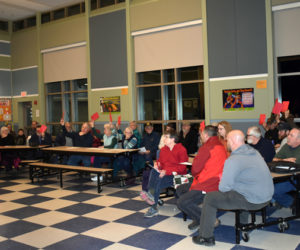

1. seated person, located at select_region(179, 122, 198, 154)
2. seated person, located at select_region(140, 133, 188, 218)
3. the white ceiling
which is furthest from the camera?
the white ceiling

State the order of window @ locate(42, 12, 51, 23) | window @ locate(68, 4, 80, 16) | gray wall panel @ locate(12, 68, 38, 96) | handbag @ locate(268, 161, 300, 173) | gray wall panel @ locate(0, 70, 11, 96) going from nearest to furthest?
handbag @ locate(268, 161, 300, 173) → window @ locate(68, 4, 80, 16) → window @ locate(42, 12, 51, 23) → gray wall panel @ locate(12, 68, 38, 96) → gray wall panel @ locate(0, 70, 11, 96)

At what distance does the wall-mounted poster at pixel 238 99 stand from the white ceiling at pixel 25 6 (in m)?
5.69

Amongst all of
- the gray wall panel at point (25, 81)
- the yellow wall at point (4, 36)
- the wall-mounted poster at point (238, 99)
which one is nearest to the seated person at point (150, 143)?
the wall-mounted poster at point (238, 99)

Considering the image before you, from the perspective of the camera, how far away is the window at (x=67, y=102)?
10805mm

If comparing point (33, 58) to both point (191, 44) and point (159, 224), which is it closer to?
A: point (191, 44)

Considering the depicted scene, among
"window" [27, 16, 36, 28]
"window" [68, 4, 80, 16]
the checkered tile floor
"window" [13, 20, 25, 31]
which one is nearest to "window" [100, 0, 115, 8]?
"window" [68, 4, 80, 16]

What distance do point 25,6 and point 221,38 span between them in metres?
6.48

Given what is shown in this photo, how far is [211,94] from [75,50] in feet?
16.3

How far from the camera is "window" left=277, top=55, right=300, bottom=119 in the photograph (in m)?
7.21

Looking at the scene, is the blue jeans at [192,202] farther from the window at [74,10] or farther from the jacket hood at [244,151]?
the window at [74,10]

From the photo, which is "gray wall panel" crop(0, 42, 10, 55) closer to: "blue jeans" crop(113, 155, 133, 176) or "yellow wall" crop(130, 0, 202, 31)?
"yellow wall" crop(130, 0, 202, 31)

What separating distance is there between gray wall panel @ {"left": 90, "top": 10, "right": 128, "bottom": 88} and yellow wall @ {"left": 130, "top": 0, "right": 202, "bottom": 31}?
1.47ft

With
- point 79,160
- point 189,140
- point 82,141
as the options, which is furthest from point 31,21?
point 189,140

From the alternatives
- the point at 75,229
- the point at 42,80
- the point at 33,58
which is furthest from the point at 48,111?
the point at 75,229
